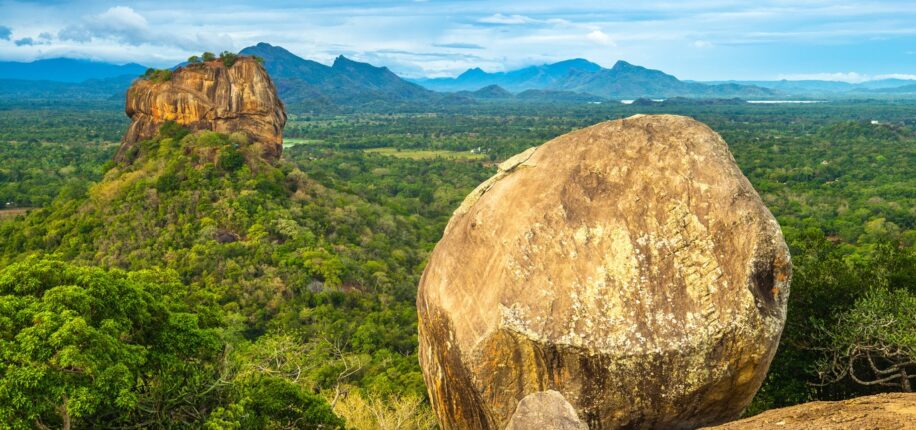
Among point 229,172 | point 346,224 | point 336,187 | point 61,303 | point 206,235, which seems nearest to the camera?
point 61,303

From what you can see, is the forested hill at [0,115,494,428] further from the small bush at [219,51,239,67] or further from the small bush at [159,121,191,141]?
the small bush at [219,51,239,67]

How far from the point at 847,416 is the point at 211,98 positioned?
45.4 metres

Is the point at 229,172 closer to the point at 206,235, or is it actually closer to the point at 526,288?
the point at 206,235

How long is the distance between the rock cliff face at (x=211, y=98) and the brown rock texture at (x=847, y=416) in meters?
42.9

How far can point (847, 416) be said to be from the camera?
26.3ft

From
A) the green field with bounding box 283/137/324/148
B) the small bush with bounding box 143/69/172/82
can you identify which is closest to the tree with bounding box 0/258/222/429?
the small bush with bounding box 143/69/172/82

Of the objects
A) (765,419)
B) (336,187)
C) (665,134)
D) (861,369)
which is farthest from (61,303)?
(336,187)

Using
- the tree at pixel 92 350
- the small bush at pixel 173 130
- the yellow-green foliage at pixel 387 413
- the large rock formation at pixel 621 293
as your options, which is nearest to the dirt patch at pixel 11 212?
the small bush at pixel 173 130

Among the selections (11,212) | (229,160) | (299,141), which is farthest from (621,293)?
(299,141)

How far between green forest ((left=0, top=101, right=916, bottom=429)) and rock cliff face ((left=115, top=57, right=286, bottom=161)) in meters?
1.44

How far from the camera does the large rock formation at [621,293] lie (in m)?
8.82

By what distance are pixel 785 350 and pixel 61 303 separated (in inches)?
563

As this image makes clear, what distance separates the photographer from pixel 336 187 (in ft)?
194

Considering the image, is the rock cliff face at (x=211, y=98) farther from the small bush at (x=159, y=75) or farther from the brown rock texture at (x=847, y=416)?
the brown rock texture at (x=847, y=416)
